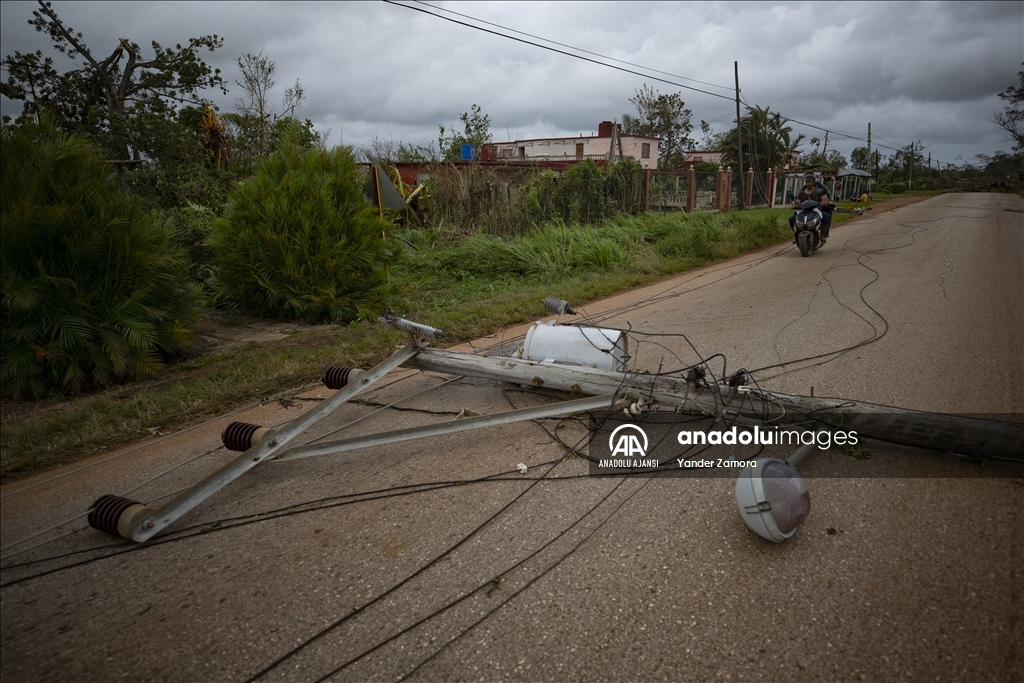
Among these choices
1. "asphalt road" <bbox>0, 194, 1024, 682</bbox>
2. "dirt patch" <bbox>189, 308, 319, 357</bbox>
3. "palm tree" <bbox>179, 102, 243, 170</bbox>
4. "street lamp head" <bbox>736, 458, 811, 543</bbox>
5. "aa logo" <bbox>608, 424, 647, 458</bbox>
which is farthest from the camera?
"palm tree" <bbox>179, 102, 243, 170</bbox>

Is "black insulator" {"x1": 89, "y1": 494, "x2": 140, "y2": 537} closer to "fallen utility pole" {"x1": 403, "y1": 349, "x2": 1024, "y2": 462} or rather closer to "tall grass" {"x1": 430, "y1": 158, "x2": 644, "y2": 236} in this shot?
"fallen utility pole" {"x1": 403, "y1": 349, "x2": 1024, "y2": 462}

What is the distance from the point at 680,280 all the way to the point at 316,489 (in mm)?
9279

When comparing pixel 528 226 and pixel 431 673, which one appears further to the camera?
pixel 528 226

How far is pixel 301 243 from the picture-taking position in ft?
27.1

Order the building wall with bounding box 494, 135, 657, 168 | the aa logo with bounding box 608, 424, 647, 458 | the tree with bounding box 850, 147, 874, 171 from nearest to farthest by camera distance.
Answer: the aa logo with bounding box 608, 424, 647, 458 < the building wall with bounding box 494, 135, 657, 168 < the tree with bounding box 850, 147, 874, 171

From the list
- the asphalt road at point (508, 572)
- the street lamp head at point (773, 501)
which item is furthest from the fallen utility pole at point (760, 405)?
the street lamp head at point (773, 501)

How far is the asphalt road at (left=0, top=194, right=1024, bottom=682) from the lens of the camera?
2.46 m

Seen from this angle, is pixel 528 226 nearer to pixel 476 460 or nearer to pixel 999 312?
pixel 999 312

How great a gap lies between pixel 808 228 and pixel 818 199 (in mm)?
1389

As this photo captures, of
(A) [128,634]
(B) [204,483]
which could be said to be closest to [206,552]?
(B) [204,483]

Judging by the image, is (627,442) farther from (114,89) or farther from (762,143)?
(762,143)

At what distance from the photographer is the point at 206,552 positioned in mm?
3174

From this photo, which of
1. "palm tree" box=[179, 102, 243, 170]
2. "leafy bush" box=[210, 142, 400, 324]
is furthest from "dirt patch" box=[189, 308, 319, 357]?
"palm tree" box=[179, 102, 243, 170]

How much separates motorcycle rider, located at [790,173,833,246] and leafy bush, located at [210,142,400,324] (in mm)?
10208
